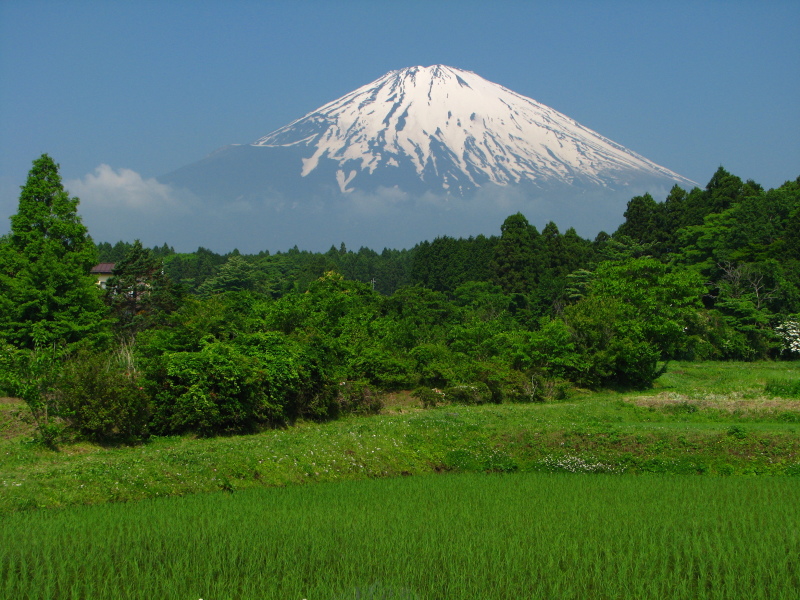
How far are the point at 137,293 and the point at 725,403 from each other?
29.8m

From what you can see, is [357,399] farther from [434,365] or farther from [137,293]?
[137,293]

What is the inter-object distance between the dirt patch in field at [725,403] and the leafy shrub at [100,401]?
1521 centimetres

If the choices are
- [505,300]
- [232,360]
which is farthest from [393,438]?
[505,300]

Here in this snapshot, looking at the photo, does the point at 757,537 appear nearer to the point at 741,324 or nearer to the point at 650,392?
the point at 650,392

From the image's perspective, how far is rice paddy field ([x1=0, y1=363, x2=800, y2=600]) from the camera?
6.91 meters

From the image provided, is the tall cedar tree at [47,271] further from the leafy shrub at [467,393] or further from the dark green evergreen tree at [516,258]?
the dark green evergreen tree at [516,258]

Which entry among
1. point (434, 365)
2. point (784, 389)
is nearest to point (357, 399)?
point (434, 365)

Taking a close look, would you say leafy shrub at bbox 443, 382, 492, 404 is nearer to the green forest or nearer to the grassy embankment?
the green forest

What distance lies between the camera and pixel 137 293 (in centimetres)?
3853

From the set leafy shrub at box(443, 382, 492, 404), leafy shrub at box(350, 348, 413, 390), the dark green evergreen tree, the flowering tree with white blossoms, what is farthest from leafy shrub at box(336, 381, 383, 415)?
the dark green evergreen tree

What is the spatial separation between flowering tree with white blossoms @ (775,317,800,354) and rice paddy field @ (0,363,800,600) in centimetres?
2887

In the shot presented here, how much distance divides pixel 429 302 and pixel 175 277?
69.5 meters

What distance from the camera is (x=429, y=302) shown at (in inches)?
2069

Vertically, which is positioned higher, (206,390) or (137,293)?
(137,293)
